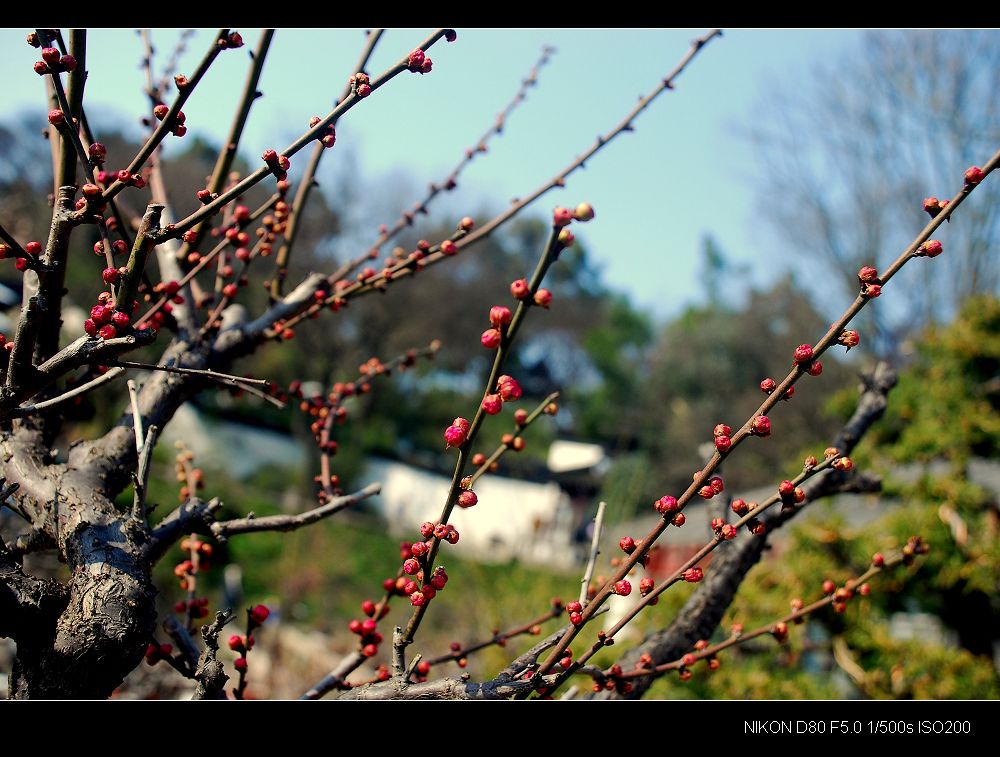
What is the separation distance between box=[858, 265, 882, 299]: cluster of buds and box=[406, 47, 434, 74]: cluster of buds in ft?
2.26

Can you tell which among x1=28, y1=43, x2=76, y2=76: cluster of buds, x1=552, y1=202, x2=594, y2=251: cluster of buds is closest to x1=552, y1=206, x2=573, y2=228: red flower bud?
x1=552, y1=202, x2=594, y2=251: cluster of buds

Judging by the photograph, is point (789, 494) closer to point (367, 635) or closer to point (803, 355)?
point (803, 355)

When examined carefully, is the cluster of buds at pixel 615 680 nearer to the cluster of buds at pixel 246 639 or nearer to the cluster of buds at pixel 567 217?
the cluster of buds at pixel 246 639

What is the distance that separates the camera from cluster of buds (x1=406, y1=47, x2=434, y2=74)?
1134 mm

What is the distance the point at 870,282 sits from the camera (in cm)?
103

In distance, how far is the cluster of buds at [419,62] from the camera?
3.72 ft

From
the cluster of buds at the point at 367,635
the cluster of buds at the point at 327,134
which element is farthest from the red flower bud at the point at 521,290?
the cluster of buds at the point at 367,635

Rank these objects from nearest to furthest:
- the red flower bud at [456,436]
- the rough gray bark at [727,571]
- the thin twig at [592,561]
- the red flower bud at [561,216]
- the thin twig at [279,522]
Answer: the red flower bud at [561,216], the red flower bud at [456,436], the thin twig at [592,561], the thin twig at [279,522], the rough gray bark at [727,571]

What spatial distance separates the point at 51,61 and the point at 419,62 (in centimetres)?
51

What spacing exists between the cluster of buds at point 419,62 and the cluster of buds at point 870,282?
688mm

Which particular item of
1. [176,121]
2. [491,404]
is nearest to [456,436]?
[491,404]

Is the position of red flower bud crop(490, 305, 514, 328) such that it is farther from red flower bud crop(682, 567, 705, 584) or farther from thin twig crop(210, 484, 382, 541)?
thin twig crop(210, 484, 382, 541)
